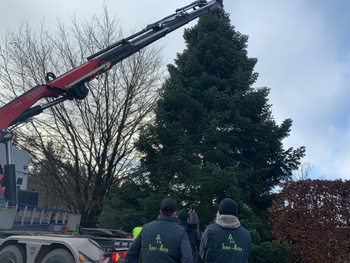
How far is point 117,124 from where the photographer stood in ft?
51.7

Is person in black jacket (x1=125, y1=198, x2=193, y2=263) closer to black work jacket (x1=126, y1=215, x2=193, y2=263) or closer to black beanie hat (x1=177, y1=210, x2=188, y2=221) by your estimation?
black work jacket (x1=126, y1=215, x2=193, y2=263)

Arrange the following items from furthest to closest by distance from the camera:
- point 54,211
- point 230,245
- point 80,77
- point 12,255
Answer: point 80,77, point 54,211, point 12,255, point 230,245

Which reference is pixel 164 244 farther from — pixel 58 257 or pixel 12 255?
pixel 12 255

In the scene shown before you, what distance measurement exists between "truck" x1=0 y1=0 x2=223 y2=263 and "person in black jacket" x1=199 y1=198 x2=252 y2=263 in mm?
3069

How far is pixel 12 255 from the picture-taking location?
22.7 feet

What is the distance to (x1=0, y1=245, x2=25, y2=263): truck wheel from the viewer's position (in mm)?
6855

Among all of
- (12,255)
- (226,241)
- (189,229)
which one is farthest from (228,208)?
(12,255)

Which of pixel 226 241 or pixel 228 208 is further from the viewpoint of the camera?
pixel 228 208

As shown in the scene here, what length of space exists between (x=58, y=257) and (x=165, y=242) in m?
3.31

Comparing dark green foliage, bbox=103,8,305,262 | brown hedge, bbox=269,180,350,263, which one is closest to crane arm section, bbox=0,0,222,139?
dark green foliage, bbox=103,8,305,262

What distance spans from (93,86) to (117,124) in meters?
1.89

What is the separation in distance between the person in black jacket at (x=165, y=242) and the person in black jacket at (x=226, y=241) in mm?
205

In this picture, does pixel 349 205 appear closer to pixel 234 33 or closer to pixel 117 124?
pixel 234 33

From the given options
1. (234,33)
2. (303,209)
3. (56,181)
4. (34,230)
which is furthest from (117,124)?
(303,209)
